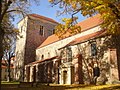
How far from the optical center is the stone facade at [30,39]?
171 ft

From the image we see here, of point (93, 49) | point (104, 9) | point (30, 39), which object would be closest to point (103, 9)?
point (104, 9)

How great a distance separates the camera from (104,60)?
27.5 metres

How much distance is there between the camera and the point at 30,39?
174 feet

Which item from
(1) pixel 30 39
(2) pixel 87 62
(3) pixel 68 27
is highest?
(1) pixel 30 39

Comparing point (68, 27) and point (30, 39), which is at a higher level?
point (30, 39)

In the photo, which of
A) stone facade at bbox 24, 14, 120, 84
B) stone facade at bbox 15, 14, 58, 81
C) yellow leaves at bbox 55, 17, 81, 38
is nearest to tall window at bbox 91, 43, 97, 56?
stone facade at bbox 24, 14, 120, 84

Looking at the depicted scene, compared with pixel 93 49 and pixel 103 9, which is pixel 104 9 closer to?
pixel 103 9

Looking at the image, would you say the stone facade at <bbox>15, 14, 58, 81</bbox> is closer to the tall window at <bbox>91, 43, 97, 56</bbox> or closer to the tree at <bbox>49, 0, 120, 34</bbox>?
the tall window at <bbox>91, 43, 97, 56</bbox>

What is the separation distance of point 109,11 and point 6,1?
10641 millimetres

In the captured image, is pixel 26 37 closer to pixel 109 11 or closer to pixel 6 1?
pixel 6 1

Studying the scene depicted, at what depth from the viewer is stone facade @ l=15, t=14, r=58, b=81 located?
52094mm

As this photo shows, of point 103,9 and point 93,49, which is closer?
point 103,9

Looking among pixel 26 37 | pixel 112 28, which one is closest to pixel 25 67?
pixel 26 37

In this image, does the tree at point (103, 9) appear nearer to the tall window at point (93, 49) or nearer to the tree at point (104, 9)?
the tree at point (104, 9)
